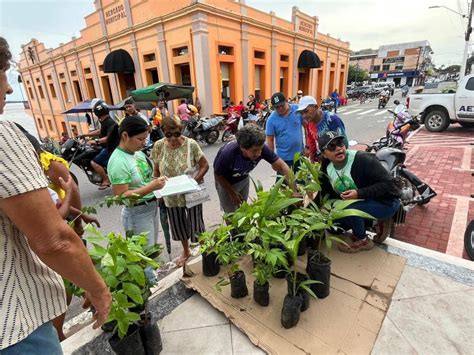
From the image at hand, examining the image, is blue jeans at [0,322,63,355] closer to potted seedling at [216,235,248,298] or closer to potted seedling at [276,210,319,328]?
potted seedling at [216,235,248,298]

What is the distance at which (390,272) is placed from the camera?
91.1 inches

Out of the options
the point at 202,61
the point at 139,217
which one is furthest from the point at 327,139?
the point at 202,61

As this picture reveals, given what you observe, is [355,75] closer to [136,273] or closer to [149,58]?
[149,58]

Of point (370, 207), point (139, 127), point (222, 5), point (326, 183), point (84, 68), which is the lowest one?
point (370, 207)

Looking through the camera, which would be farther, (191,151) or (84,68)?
(84,68)

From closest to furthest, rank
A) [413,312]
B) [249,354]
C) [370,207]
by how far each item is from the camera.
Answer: [249,354] < [413,312] < [370,207]

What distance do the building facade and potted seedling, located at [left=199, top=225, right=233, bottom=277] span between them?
61.9m

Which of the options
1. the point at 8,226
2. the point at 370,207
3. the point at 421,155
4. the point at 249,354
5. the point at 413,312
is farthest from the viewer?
the point at 421,155

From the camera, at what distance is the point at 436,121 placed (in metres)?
9.28

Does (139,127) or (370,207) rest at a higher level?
(139,127)

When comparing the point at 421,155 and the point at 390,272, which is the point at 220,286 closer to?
the point at 390,272

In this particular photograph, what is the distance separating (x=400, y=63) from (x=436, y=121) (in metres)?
59.7

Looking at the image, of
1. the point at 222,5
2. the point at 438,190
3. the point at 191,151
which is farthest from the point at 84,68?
the point at 438,190

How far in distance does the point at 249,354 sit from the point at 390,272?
1474 millimetres
